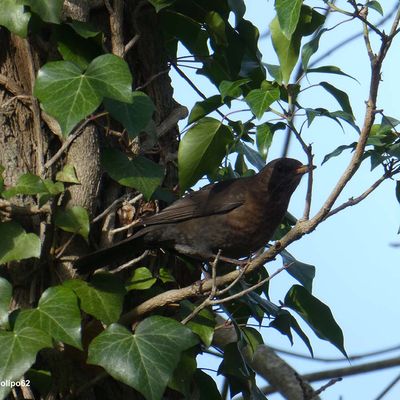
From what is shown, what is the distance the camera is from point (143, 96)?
3.46 meters

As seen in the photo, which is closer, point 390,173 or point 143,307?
point 390,173

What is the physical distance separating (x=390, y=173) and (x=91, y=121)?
1.34 meters

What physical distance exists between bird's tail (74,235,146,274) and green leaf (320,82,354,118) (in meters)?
1.01

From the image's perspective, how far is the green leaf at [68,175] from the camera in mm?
3594

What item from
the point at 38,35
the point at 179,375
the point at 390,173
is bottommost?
the point at 179,375

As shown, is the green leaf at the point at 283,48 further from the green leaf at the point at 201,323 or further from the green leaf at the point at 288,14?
the green leaf at the point at 201,323

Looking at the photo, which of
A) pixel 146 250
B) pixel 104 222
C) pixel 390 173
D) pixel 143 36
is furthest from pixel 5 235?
pixel 390 173

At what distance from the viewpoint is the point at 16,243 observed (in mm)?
3420

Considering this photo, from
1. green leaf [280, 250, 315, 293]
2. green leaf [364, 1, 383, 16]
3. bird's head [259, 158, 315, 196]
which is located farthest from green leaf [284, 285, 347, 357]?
green leaf [364, 1, 383, 16]

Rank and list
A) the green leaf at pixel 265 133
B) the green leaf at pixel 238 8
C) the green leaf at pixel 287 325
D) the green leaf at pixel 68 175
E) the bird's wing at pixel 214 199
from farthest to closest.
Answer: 1. the bird's wing at pixel 214 199
2. the green leaf at pixel 238 8
3. the green leaf at pixel 287 325
4. the green leaf at pixel 68 175
5. the green leaf at pixel 265 133

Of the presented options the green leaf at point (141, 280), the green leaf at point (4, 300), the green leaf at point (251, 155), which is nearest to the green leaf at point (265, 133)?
the green leaf at point (251, 155)

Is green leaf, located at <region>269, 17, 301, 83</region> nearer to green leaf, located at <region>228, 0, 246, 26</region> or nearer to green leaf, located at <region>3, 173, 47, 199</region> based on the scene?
green leaf, located at <region>228, 0, 246, 26</region>

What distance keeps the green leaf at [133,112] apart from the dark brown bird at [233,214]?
2.38ft

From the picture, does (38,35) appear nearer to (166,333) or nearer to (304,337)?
(166,333)
